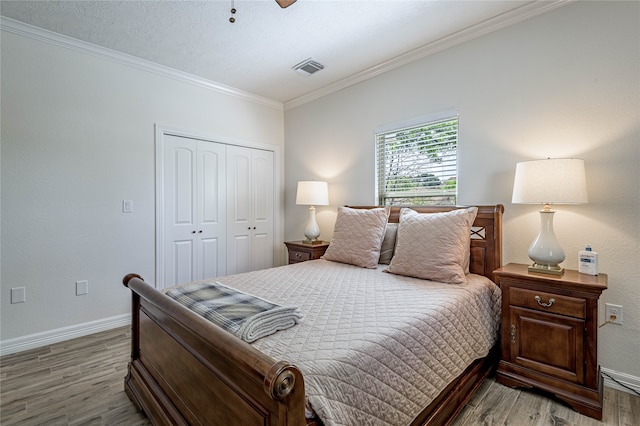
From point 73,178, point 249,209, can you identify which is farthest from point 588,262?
point 73,178

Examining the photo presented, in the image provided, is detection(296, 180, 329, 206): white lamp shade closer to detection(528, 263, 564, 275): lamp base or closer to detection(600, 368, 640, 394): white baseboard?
detection(528, 263, 564, 275): lamp base

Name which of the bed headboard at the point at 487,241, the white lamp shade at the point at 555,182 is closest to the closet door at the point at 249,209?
the bed headboard at the point at 487,241

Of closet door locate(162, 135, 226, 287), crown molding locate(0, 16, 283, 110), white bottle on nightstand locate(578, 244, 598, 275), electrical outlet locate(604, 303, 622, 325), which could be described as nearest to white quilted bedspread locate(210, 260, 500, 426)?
white bottle on nightstand locate(578, 244, 598, 275)

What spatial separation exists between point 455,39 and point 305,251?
8.19 ft

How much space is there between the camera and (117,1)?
222cm

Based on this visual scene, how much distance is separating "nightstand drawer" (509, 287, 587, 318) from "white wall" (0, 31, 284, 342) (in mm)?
3297

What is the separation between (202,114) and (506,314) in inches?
140

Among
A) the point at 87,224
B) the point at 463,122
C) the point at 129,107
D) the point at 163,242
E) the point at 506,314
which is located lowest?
the point at 506,314

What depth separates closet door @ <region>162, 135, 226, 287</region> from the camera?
3340 millimetres

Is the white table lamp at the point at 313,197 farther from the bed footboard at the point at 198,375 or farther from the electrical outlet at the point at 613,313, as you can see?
the electrical outlet at the point at 613,313

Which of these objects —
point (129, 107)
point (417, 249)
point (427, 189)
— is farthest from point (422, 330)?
point (129, 107)

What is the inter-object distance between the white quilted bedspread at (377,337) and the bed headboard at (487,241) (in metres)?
0.16

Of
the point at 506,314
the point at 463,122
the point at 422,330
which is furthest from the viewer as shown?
the point at 463,122

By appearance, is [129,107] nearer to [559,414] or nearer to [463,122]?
[463,122]
